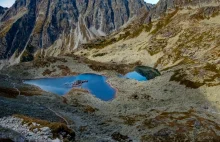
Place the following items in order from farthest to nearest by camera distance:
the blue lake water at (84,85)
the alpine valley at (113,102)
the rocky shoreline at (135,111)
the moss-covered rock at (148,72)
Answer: the moss-covered rock at (148,72) < the blue lake water at (84,85) < the rocky shoreline at (135,111) < the alpine valley at (113,102)

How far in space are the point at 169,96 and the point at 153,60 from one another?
88569 millimetres

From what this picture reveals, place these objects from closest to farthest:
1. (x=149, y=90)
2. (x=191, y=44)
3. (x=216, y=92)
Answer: (x=216, y=92) < (x=149, y=90) < (x=191, y=44)

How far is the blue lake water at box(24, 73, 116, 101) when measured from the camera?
10761cm

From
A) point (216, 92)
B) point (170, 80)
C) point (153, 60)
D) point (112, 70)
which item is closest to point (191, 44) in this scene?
point (153, 60)

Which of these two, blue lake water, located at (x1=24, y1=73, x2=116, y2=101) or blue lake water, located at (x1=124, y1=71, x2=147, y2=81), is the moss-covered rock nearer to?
blue lake water, located at (x1=124, y1=71, x2=147, y2=81)

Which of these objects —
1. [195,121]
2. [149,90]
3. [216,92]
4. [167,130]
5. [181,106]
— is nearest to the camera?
[167,130]

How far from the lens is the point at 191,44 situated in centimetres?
17538

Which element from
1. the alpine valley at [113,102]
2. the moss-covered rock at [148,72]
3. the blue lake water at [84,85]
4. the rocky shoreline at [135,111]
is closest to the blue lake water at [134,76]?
the alpine valley at [113,102]

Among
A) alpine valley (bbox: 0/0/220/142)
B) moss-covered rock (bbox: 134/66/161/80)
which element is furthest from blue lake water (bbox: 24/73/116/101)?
moss-covered rock (bbox: 134/66/161/80)

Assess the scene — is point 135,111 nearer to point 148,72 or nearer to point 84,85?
point 84,85

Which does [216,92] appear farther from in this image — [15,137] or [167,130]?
[15,137]

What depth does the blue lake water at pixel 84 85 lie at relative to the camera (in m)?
108

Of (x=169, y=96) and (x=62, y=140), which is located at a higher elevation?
(x=169, y=96)

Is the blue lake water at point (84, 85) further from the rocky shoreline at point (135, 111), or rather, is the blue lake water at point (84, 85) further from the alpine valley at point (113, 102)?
the rocky shoreline at point (135, 111)
